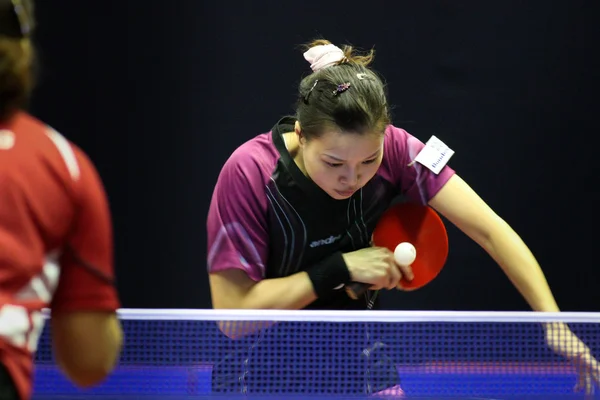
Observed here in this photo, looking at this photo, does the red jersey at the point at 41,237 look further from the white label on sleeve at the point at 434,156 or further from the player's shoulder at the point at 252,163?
the white label on sleeve at the point at 434,156

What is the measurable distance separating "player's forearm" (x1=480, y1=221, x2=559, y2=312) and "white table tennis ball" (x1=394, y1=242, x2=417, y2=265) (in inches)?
10.9

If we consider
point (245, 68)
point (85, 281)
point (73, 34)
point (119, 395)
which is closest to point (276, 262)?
point (119, 395)

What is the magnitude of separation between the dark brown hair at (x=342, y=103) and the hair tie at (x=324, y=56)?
0.04 metres

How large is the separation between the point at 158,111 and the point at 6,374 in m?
3.56

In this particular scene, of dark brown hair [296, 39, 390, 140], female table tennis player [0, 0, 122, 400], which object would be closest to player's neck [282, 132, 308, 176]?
dark brown hair [296, 39, 390, 140]

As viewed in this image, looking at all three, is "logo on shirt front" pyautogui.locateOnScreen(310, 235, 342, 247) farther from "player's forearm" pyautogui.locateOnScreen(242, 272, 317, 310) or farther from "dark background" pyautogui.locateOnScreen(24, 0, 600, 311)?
"dark background" pyautogui.locateOnScreen(24, 0, 600, 311)

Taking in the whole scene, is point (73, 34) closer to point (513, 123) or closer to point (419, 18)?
point (419, 18)

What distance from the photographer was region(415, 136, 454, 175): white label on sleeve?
10.1ft

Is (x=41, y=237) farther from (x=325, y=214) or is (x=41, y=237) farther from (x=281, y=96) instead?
(x=281, y=96)

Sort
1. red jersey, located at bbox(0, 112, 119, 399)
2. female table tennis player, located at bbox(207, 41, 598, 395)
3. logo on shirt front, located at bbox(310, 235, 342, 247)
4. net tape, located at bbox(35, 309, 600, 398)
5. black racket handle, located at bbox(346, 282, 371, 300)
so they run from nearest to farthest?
red jersey, located at bbox(0, 112, 119, 399) → net tape, located at bbox(35, 309, 600, 398) → female table tennis player, located at bbox(207, 41, 598, 395) → black racket handle, located at bbox(346, 282, 371, 300) → logo on shirt front, located at bbox(310, 235, 342, 247)

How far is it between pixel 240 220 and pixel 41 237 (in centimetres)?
157

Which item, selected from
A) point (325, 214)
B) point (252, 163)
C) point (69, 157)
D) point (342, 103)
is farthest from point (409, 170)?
point (69, 157)

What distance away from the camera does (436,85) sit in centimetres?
476

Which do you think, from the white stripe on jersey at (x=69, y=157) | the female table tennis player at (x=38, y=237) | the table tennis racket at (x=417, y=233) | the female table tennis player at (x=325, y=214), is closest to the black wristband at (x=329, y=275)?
the female table tennis player at (x=325, y=214)
